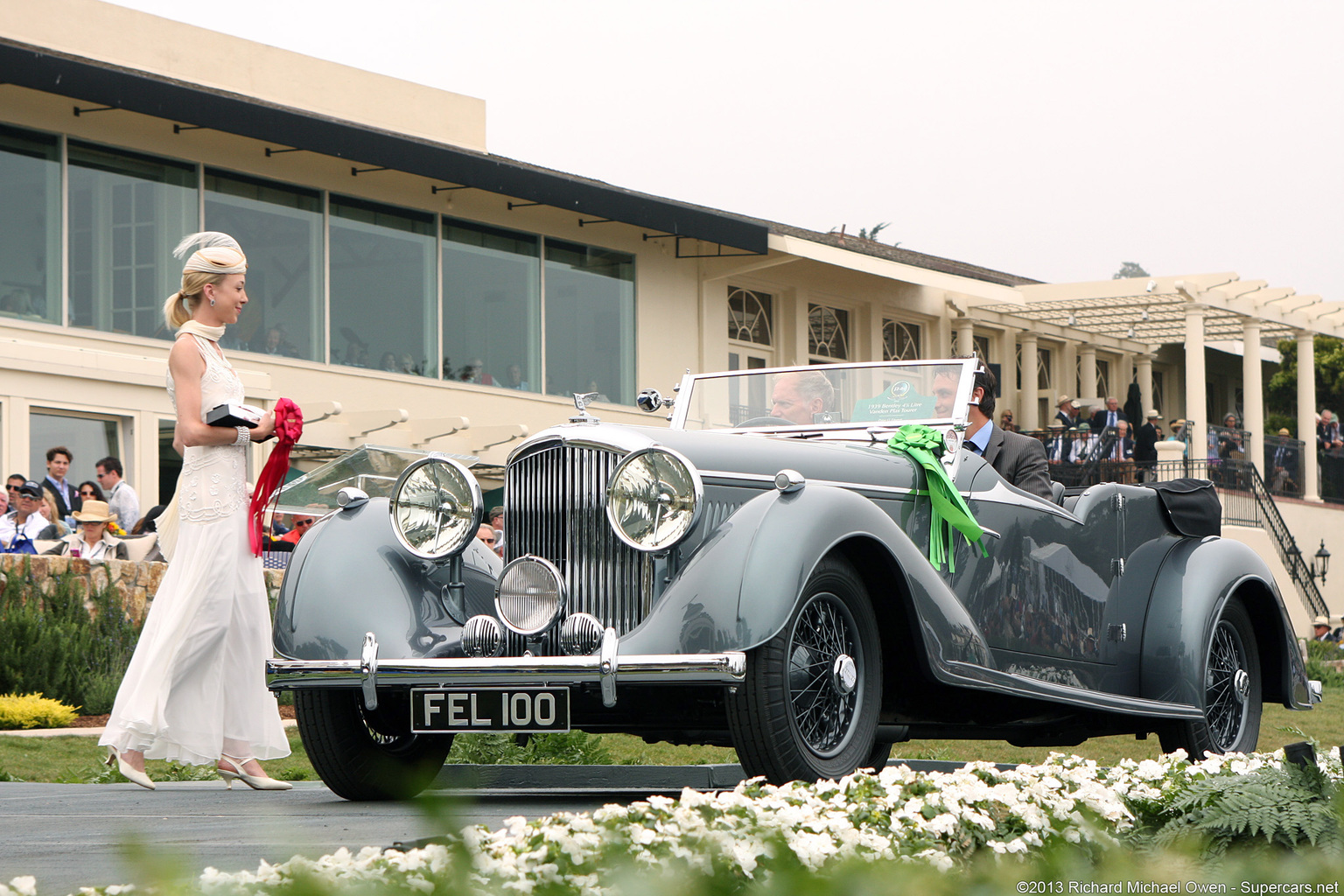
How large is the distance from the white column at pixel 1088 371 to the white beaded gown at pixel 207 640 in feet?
93.2

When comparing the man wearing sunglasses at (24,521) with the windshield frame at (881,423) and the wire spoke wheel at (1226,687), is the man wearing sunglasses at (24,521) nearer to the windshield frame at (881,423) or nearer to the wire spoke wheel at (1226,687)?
the windshield frame at (881,423)

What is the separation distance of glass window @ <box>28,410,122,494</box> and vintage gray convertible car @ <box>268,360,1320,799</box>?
10.9 m

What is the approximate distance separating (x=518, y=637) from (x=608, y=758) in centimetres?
295

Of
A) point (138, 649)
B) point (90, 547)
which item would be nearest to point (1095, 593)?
point (138, 649)

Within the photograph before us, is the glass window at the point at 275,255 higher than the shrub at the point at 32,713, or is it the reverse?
the glass window at the point at 275,255

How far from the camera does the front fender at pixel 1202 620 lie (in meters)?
6.83

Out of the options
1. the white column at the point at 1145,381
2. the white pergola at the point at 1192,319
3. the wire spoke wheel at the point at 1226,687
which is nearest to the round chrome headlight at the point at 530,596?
the wire spoke wheel at the point at 1226,687

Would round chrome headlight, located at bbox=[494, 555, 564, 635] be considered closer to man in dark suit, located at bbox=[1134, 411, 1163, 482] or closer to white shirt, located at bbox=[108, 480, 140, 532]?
white shirt, located at bbox=[108, 480, 140, 532]

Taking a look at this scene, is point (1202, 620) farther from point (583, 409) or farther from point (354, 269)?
point (354, 269)

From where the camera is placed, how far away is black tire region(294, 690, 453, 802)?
5.54 m

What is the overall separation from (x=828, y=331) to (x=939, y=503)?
71.2 ft

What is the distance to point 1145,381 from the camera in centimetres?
3416

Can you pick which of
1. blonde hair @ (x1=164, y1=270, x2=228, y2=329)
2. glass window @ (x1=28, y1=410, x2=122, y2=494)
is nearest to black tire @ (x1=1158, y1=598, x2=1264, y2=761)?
blonde hair @ (x1=164, y1=270, x2=228, y2=329)

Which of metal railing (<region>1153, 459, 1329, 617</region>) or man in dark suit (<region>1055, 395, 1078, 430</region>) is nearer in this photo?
metal railing (<region>1153, 459, 1329, 617</region>)
